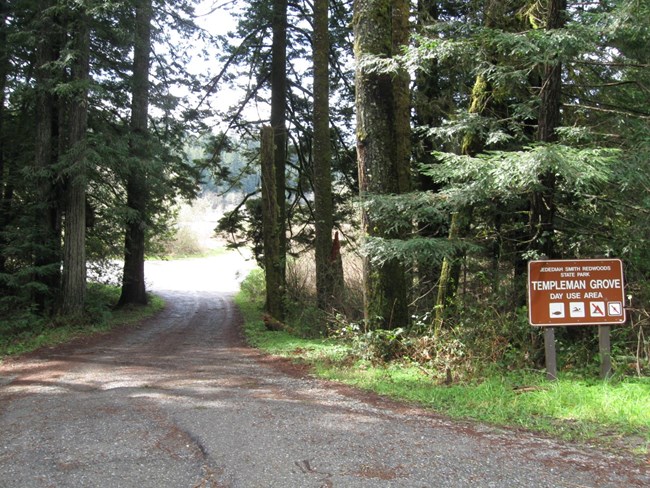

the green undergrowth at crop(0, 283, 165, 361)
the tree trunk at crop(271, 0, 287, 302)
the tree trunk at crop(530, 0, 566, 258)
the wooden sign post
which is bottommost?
the green undergrowth at crop(0, 283, 165, 361)

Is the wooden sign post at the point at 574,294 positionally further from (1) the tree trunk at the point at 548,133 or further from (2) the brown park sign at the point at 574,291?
(1) the tree trunk at the point at 548,133

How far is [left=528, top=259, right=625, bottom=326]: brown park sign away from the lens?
22.0 feet

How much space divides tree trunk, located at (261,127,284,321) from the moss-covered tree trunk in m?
7.92

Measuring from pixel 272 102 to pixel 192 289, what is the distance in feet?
58.2

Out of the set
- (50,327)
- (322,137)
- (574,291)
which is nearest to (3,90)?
(50,327)

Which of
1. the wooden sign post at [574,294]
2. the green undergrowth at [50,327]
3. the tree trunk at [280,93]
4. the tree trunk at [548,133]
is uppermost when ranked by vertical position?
the tree trunk at [280,93]

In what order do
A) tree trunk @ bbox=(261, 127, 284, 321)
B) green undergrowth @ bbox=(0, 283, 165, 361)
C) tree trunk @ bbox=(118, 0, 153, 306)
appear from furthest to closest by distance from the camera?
tree trunk @ bbox=(118, 0, 153, 306), tree trunk @ bbox=(261, 127, 284, 321), green undergrowth @ bbox=(0, 283, 165, 361)

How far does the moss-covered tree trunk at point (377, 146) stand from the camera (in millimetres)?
8867

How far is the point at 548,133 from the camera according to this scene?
729 centimetres

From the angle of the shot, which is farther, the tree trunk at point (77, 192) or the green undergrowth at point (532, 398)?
the tree trunk at point (77, 192)

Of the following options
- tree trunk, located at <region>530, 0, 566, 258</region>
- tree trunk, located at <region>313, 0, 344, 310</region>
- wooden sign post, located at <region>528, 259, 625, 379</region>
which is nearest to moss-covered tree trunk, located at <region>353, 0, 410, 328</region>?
tree trunk, located at <region>530, 0, 566, 258</region>

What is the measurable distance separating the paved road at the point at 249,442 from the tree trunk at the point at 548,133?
336 centimetres

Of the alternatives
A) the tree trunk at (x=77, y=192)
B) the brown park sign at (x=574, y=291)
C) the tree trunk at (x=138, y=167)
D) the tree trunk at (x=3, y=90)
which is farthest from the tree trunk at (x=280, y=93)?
the brown park sign at (x=574, y=291)

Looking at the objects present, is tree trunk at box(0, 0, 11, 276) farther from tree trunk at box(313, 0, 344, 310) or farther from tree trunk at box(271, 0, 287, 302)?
tree trunk at box(313, 0, 344, 310)
